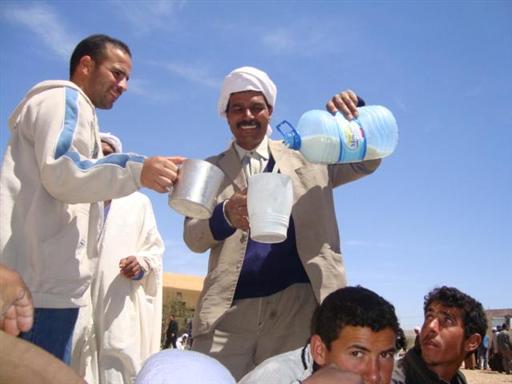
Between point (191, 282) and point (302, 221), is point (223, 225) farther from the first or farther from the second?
point (191, 282)

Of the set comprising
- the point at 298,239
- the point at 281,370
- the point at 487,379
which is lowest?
the point at 487,379

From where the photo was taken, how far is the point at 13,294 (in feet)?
3.81

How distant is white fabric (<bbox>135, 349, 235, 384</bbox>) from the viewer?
99 centimetres

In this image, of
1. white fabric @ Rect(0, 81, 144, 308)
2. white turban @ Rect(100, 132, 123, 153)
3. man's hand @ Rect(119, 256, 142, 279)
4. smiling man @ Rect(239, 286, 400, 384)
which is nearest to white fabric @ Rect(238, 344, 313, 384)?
smiling man @ Rect(239, 286, 400, 384)

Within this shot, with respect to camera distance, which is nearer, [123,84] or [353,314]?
[353,314]

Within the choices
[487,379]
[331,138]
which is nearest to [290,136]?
[331,138]

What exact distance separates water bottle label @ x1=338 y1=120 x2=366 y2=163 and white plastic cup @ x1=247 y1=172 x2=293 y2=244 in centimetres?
66

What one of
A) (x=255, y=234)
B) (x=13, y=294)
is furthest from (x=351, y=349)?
(x=13, y=294)

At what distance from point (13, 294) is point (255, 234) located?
1.54m

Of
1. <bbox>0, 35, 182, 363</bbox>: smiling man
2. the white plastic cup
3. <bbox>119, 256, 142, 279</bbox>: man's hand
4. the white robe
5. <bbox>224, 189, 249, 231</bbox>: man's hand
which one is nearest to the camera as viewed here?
<bbox>0, 35, 182, 363</bbox>: smiling man

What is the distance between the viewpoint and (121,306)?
176 inches

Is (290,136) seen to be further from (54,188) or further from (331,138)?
(54,188)

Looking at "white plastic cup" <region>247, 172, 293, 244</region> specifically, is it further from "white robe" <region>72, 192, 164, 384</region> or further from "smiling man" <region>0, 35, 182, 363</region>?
"white robe" <region>72, 192, 164, 384</region>

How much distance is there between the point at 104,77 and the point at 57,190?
738mm
